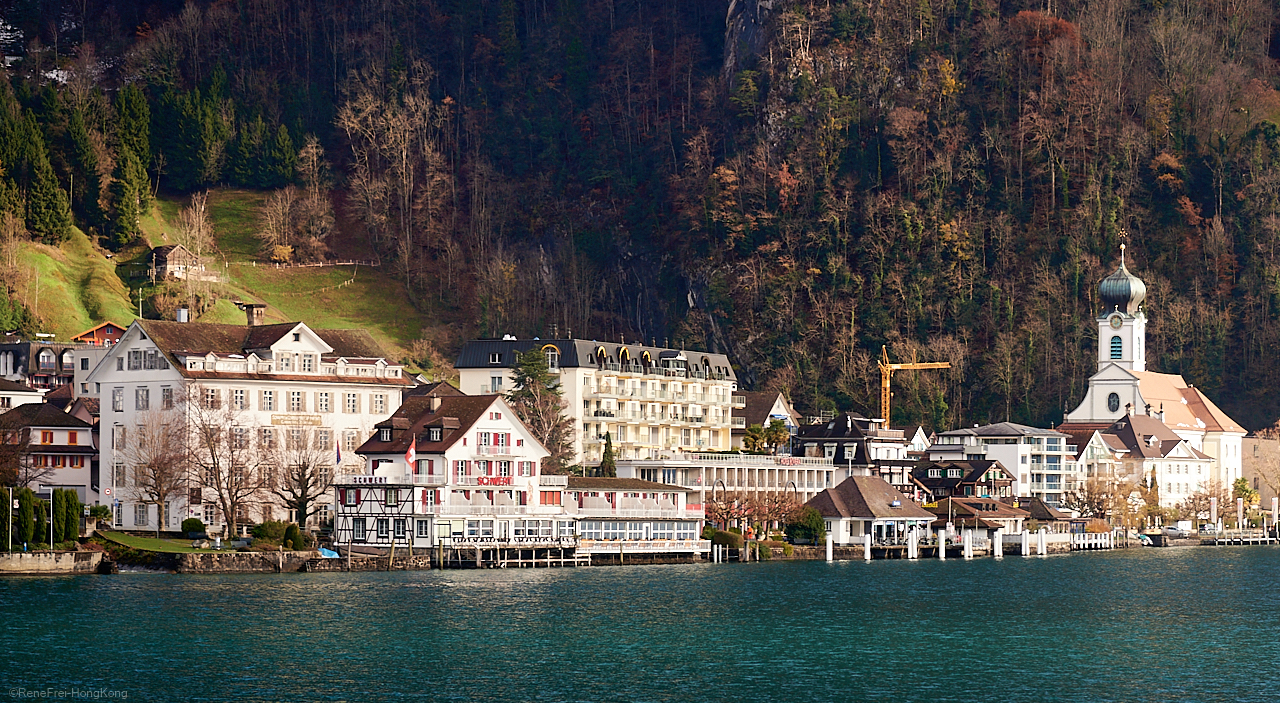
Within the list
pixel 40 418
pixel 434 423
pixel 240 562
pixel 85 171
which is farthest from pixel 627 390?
pixel 85 171

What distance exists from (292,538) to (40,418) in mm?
22348

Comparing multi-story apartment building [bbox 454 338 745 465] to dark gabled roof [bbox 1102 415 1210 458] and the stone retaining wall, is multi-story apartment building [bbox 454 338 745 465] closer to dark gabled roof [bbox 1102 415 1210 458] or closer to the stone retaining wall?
dark gabled roof [bbox 1102 415 1210 458]

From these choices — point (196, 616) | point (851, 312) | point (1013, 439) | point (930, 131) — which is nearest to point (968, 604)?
point (196, 616)

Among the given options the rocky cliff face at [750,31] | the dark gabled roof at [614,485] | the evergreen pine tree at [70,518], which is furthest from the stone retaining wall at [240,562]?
the rocky cliff face at [750,31]

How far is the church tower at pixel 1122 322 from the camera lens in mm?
172875

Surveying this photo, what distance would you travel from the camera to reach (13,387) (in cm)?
13112

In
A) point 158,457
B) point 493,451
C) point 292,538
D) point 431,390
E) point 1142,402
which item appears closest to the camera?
point 292,538

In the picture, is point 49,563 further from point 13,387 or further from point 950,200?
point 950,200

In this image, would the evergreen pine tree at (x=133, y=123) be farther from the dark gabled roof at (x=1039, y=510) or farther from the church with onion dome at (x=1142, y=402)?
the dark gabled roof at (x=1039, y=510)

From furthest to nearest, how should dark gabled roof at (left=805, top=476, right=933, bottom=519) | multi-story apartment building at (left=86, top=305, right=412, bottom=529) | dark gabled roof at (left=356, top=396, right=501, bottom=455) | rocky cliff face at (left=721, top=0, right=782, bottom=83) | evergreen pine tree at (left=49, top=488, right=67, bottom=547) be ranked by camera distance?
rocky cliff face at (left=721, top=0, right=782, bottom=83) < dark gabled roof at (left=805, top=476, right=933, bottom=519) < multi-story apartment building at (left=86, top=305, right=412, bottom=529) < dark gabled roof at (left=356, top=396, right=501, bottom=455) < evergreen pine tree at (left=49, top=488, right=67, bottom=547)

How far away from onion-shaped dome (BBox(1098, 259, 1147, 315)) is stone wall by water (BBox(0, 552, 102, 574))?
104185mm

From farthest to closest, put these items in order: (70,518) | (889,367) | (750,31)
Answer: (750,31) → (889,367) → (70,518)

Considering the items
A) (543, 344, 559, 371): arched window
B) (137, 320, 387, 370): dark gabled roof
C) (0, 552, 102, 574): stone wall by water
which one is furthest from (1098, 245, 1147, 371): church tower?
(0, 552, 102, 574): stone wall by water

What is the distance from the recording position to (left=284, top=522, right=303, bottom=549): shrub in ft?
325
